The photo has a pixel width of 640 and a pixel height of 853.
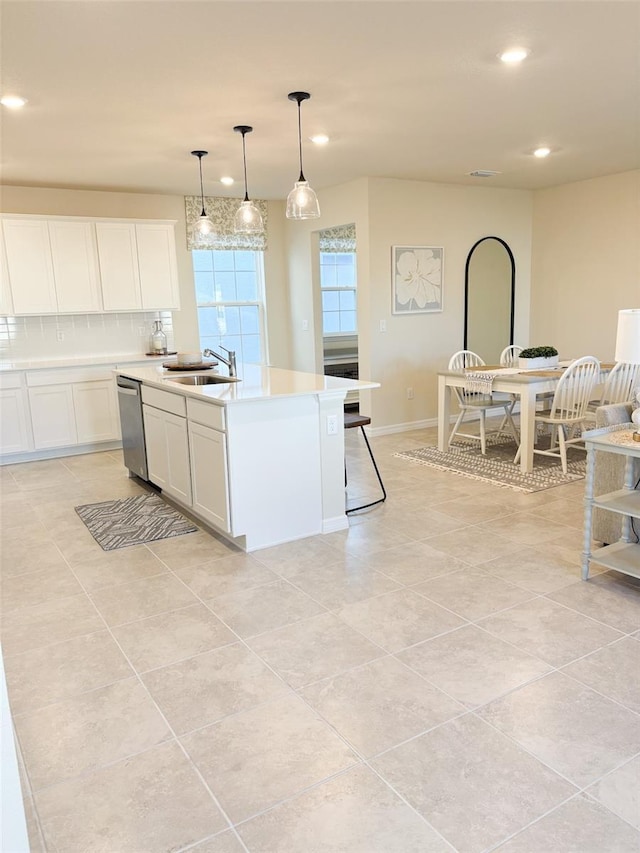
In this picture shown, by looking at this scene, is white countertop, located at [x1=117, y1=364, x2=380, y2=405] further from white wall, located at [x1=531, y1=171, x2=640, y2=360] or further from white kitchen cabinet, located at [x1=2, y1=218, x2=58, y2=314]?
white wall, located at [x1=531, y1=171, x2=640, y2=360]

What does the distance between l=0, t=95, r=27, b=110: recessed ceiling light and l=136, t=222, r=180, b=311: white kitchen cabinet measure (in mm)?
2572

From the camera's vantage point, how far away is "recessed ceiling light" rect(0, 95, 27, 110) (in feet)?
10.5

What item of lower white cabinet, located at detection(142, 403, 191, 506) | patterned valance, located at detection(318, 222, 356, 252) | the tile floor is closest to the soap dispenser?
lower white cabinet, located at detection(142, 403, 191, 506)

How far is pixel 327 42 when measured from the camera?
2656mm

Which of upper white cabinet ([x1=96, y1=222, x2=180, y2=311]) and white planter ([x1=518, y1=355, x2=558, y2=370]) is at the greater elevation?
upper white cabinet ([x1=96, y1=222, x2=180, y2=311])

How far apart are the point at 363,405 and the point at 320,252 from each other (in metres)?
1.99

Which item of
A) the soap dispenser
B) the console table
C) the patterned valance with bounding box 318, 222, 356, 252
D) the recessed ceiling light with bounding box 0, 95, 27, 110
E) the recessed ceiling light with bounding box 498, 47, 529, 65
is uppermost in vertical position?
the recessed ceiling light with bounding box 498, 47, 529, 65

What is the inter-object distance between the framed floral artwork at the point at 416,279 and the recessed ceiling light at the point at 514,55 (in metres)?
3.02

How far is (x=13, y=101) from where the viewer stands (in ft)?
10.7

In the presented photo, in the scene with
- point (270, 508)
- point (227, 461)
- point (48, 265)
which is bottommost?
point (270, 508)

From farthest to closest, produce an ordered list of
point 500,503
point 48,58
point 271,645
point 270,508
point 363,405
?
1. point 363,405
2. point 500,503
3. point 270,508
4. point 48,58
5. point 271,645

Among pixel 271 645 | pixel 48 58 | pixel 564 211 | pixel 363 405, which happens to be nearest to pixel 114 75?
pixel 48 58

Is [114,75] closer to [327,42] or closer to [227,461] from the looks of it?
[327,42]

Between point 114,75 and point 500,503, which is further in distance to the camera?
point 500,503
